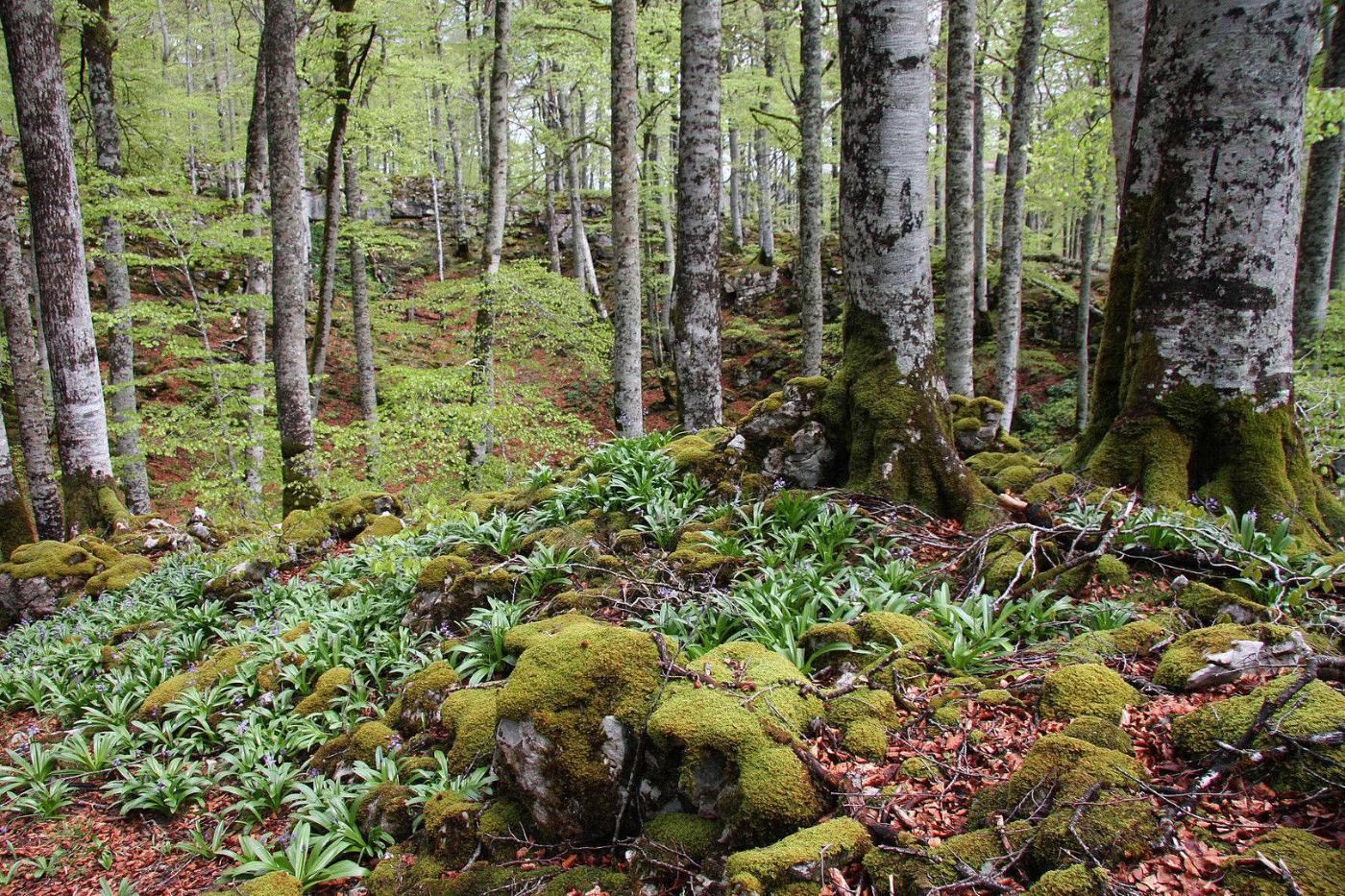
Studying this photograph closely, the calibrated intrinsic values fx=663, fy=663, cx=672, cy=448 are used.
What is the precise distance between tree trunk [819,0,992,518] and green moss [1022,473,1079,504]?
0.34 meters

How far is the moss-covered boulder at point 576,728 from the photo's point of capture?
2.68m

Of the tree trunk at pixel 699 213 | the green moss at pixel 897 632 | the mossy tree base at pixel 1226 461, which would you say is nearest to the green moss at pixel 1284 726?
the green moss at pixel 897 632

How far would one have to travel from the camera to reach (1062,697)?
8.26 feet

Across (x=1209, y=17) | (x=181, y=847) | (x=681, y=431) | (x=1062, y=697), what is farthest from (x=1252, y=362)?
(x=181, y=847)

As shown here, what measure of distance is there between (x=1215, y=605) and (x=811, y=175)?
32.2 ft

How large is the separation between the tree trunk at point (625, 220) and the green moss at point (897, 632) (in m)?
5.70

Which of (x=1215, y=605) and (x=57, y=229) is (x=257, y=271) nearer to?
(x=57, y=229)

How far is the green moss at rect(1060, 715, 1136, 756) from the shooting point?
7.05 ft

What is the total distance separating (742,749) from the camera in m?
2.40

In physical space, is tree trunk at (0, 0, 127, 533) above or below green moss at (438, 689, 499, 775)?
above

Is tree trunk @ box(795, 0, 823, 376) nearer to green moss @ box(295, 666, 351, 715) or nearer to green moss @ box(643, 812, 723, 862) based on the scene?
green moss @ box(295, 666, 351, 715)

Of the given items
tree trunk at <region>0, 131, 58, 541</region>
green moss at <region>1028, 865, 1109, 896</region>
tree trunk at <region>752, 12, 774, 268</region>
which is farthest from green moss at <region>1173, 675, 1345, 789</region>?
tree trunk at <region>752, 12, 774, 268</region>

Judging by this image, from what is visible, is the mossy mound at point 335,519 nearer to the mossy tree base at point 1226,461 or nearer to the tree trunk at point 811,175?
the tree trunk at point 811,175

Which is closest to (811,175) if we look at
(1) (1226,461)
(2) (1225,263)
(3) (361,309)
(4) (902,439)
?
(4) (902,439)
